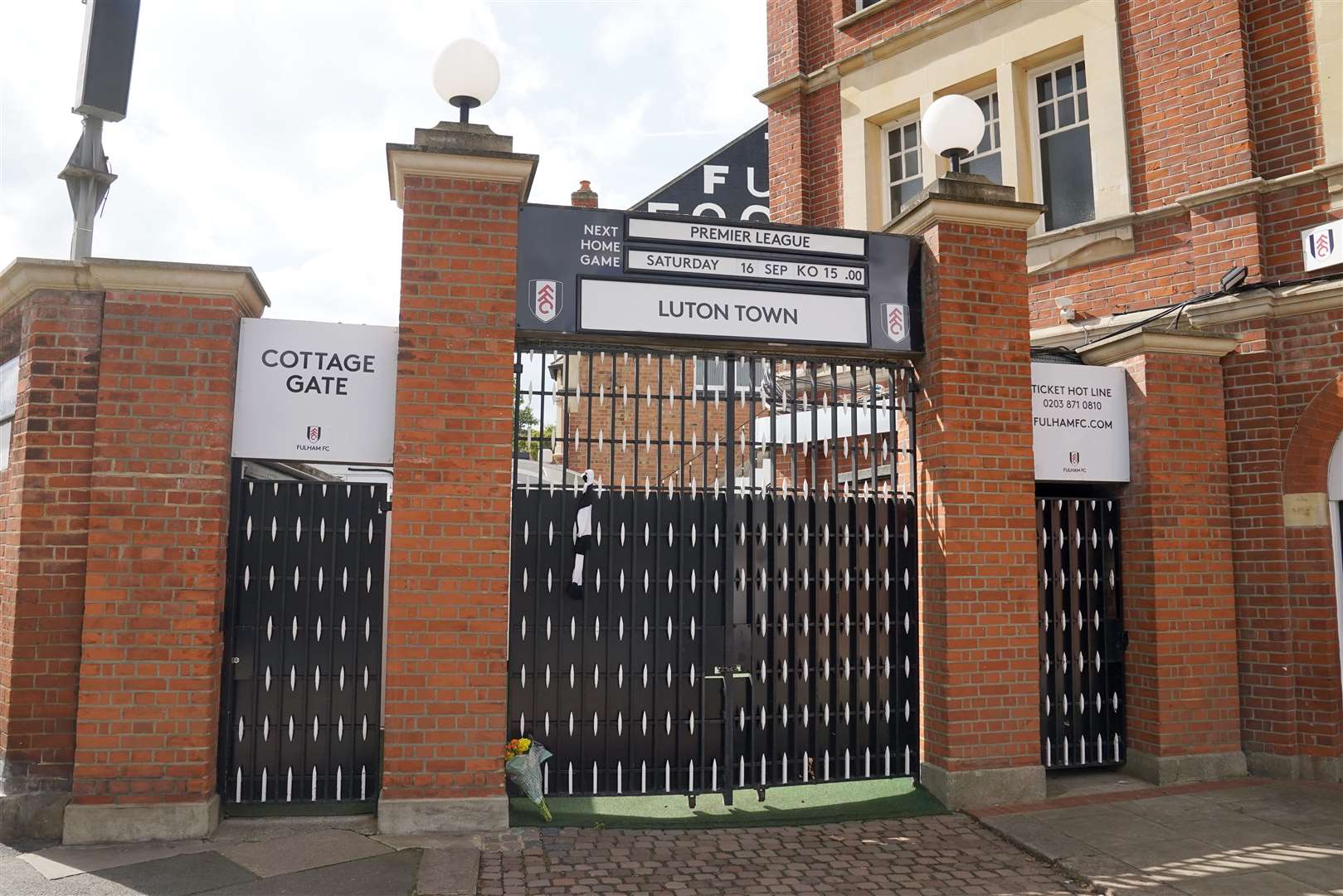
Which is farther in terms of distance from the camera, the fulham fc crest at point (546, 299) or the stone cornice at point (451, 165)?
the fulham fc crest at point (546, 299)

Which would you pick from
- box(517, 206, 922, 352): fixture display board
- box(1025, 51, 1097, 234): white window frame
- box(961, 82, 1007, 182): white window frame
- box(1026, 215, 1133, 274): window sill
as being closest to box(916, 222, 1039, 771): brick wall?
box(517, 206, 922, 352): fixture display board

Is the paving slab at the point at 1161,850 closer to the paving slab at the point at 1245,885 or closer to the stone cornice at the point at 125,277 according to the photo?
the paving slab at the point at 1245,885

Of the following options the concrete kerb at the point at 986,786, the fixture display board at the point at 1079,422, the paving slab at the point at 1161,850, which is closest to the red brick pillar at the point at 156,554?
the concrete kerb at the point at 986,786

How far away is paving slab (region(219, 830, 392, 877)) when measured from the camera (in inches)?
189

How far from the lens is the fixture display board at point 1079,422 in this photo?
6805 millimetres

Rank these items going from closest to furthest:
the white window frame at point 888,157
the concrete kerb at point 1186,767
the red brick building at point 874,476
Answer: the red brick building at point 874,476 < the concrete kerb at point 1186,767 < the white window frame at point 888,157

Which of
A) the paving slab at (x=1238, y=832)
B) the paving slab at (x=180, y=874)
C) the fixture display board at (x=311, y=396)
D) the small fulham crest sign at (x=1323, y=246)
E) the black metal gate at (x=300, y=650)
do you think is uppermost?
the small fulham crest sign at (x=1323, y=246)

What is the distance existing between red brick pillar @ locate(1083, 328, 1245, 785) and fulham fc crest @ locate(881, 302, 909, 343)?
1882 mm

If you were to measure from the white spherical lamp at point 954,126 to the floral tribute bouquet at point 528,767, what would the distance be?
501 centimetres

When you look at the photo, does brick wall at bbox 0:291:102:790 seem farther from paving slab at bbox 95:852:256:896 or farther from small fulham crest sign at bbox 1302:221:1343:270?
small fulham crest sign at bbox 1302:221:1343:270

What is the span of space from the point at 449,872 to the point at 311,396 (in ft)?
9.59

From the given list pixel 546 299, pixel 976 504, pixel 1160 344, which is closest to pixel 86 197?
pixel 546 299

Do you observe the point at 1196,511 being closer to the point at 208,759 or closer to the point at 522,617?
the point at 522,617

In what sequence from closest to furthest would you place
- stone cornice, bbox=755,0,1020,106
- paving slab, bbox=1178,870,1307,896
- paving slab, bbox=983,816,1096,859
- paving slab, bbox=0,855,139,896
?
paving slab, bbox=0,855,139,896 < paving slab, bbox=1178,870,1307,896 < paving slab, bbox=983,816,1096,859 < stone cornice, bbox=755,0,1020,106
